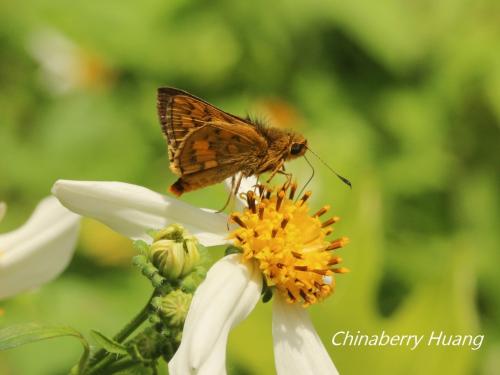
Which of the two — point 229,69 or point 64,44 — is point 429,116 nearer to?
point 229,69

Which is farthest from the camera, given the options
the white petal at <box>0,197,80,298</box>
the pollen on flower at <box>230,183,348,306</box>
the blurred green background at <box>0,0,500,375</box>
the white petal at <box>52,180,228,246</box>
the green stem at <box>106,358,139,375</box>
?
the blurred green background at <box>0,0,500,375</box>

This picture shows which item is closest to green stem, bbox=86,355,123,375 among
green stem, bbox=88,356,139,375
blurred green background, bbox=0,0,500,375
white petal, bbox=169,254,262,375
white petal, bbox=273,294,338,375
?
green stem, bbox=88,356,139,375

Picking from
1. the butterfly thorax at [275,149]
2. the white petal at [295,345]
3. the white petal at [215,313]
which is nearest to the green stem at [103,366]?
the white petal at [215,313]

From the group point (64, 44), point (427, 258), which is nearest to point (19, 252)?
point (427, 258)

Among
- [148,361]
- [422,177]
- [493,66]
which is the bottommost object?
[422,177]

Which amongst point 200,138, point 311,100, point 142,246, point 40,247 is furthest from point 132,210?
point 311,100

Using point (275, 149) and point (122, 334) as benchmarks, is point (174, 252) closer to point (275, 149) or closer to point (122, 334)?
point (122, 334)

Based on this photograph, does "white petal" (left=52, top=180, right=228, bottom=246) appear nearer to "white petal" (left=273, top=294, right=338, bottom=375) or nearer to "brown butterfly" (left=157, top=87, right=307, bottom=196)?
"brown butterfly" (left=157, top=87, right=307, bottom=196)
